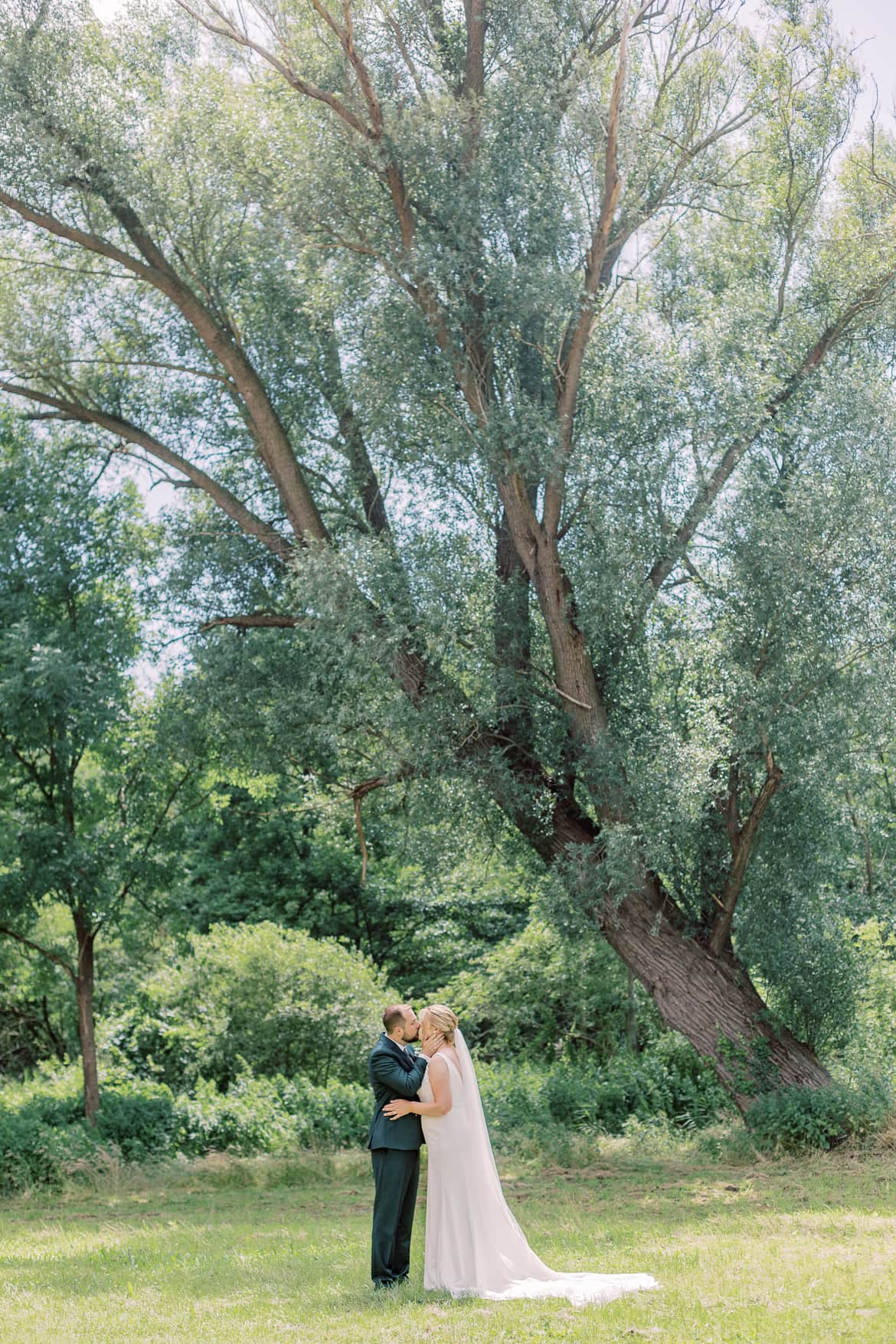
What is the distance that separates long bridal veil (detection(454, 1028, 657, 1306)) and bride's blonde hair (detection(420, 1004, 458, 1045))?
0.10m

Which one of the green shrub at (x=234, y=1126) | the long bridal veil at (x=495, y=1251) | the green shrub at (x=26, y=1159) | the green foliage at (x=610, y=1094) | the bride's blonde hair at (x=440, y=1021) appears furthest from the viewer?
the green foliage at (x=610, y=1094)

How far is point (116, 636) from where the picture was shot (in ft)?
50.6

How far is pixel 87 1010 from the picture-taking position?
1538 centimetres

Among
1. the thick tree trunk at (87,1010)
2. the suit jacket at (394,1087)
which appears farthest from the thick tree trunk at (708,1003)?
the thick tree trunk at (87,1010)

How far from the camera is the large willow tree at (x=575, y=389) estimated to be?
41.2 feet

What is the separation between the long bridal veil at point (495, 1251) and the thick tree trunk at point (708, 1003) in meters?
6.08

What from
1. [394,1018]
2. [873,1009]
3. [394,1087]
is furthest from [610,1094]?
[394,1087]

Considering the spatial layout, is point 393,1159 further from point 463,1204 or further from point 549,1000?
point 549,1000

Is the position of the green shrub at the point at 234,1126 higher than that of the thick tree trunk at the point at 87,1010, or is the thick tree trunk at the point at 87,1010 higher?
the thick tree trunk at the point at 87,1010

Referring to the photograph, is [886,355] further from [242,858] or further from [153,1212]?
[242,858]

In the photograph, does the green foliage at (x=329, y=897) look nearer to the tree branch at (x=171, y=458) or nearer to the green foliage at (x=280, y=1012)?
the green foliage at (x=280, y=1012)

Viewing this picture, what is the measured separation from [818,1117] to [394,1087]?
693cm

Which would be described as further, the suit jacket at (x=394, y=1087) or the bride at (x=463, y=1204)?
the suit jacket at (x=394, y=1087)

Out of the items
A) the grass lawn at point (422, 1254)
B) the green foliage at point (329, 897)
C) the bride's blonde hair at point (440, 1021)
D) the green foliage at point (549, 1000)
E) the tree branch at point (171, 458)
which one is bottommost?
the grass lawn at point (422, 1254)
